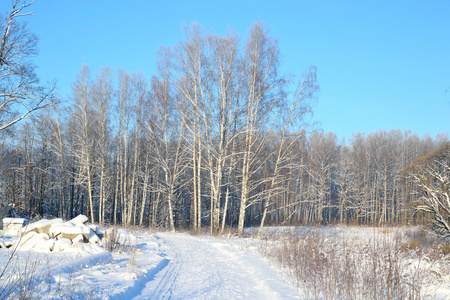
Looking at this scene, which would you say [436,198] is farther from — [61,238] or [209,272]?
[61,238]

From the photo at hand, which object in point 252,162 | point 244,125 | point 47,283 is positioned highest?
point 244,125

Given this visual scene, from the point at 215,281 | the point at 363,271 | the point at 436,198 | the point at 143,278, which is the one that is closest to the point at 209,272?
the point at 215,281

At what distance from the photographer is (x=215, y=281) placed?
684cm

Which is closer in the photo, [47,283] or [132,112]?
[47,283]

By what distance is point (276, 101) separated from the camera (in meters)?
19.7

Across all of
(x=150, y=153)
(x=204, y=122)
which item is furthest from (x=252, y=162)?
(x=150, y=153)

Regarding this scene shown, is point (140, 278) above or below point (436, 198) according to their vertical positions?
below

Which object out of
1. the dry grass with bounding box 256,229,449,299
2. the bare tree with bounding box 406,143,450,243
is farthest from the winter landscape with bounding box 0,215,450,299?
the bare tree with bounding box 406,143,450,243

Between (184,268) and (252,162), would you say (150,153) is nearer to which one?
(252,162)

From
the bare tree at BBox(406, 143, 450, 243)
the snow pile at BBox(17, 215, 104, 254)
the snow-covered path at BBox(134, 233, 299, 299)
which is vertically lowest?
the snow-covered path at BBox(134, 233, 299, 299)

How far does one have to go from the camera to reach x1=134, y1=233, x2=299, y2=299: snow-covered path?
565 centimetres

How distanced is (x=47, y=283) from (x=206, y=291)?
2.76 meters

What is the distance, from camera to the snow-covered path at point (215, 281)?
565 cm

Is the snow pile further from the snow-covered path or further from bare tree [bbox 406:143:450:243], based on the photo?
bare tree [bbox 406:143:450:243]
